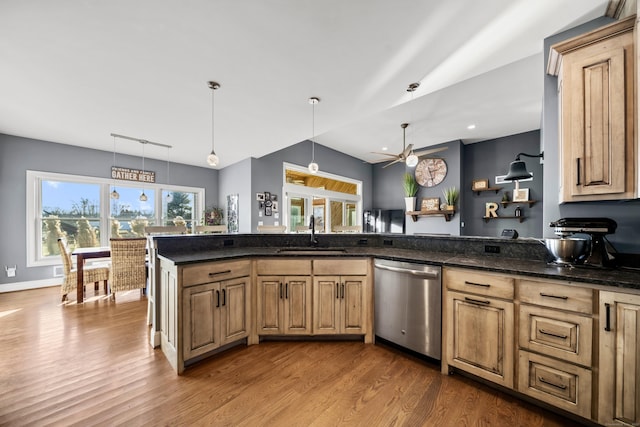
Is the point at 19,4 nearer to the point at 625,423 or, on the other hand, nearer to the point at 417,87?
the point at 417,87

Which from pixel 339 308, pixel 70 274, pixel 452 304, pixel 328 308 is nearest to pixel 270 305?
pixel 328 308

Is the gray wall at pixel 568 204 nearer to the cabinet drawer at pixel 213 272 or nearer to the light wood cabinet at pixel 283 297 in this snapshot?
the light wood cabinet at pixel 283 297

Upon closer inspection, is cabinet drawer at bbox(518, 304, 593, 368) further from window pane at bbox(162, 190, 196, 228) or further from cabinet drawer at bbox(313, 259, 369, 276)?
window pane at bbox(162, 190, 196, 228)

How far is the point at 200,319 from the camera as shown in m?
2.05

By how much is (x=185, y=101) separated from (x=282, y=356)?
3213mm

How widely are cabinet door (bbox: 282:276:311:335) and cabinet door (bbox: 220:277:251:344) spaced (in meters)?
0.38

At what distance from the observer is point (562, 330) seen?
1.46 metres

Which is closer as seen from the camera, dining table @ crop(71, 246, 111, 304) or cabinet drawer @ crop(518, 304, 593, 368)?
cabinet drawer @ crop(518, 304, 593, 368)

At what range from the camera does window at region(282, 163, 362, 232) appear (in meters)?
6.46

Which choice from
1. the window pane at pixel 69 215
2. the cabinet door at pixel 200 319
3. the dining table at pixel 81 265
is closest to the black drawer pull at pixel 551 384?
the cabinet door at pixel 200 319

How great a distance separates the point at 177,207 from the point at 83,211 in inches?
70.4

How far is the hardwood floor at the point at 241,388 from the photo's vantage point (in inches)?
59.8

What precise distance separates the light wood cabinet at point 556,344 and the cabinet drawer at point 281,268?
168 centimetres

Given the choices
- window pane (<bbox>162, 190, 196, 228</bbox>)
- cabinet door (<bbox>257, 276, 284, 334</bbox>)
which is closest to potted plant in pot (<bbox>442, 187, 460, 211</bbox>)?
cabinet door (<bbox>257, 276, 284, 334</bbox>)
